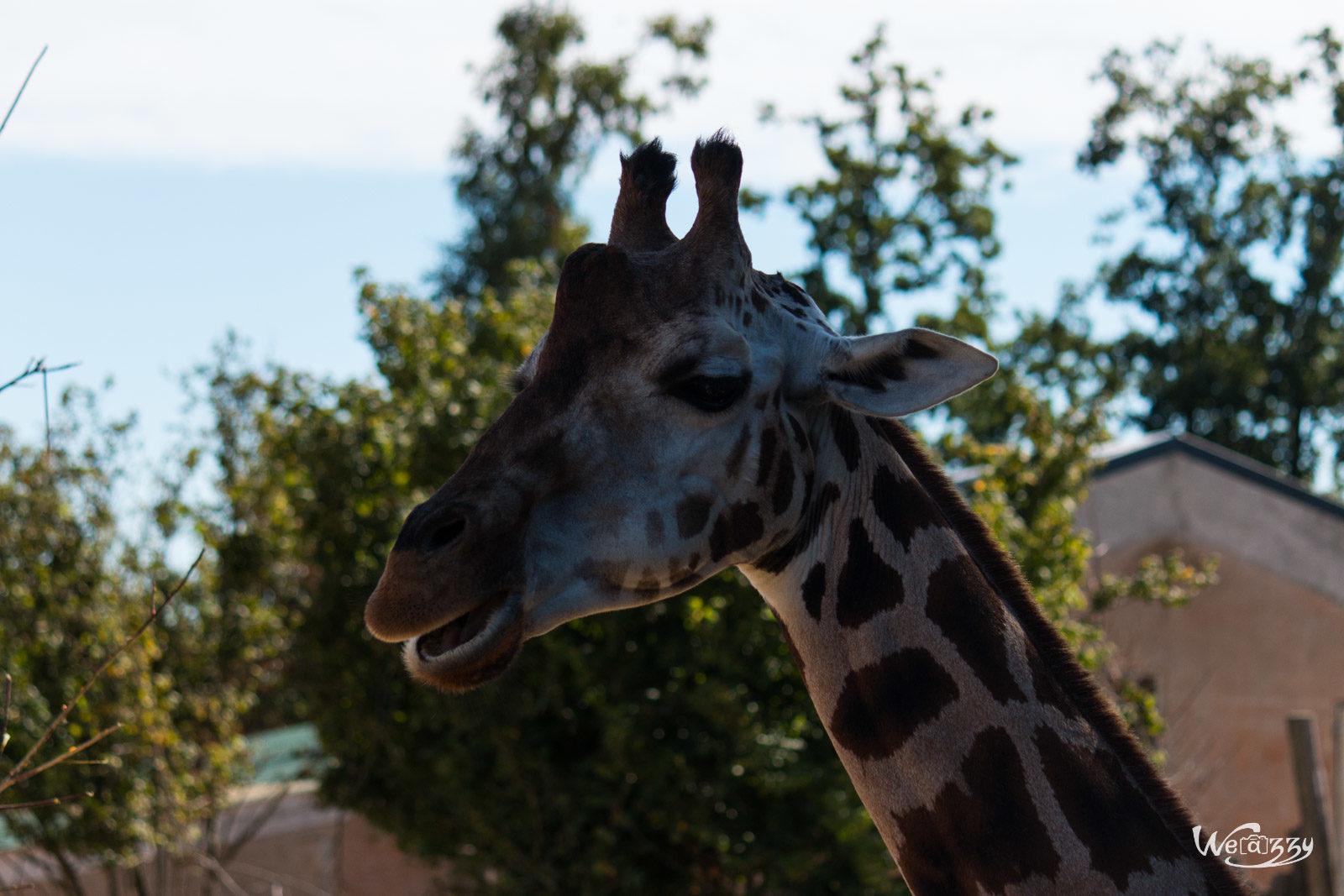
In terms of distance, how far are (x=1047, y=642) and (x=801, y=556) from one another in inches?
22.3

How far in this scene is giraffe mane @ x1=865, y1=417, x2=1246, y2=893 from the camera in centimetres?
248

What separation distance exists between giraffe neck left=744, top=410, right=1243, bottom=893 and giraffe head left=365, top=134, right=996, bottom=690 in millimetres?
136

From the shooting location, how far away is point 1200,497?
10.9m

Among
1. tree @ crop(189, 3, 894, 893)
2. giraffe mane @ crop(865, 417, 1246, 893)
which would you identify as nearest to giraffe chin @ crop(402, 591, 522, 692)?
giraffe mane @ crop(865, 417, 1246, 893)

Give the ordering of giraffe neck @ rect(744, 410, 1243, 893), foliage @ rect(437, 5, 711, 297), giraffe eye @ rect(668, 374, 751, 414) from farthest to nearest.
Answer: foliage @ rect(437, 5, 711, 297) < giraffe eye @ rect(668, 374, 751, 414) < giraffe neck @ rect(744, 410, 1243, 893)

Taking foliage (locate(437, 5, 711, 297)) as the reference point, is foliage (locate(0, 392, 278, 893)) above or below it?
below

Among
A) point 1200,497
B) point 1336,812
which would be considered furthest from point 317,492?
point 1200,497

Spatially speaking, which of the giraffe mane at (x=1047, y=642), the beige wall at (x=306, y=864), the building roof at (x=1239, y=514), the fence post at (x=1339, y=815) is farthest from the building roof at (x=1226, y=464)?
the giraffe mane at (x=1047, y=642)

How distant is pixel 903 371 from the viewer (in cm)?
251

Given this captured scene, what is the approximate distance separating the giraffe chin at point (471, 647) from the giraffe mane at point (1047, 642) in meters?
1.01

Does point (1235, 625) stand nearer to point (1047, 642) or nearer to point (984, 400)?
point (984, 400)

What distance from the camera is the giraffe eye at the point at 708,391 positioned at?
8.21 ft

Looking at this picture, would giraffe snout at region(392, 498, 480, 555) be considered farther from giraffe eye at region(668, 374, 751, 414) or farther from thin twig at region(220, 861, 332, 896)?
thin twig at region(220, 861, 332, 896)

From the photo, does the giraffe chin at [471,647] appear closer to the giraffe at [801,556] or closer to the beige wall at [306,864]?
the giraffe at [801,556]
